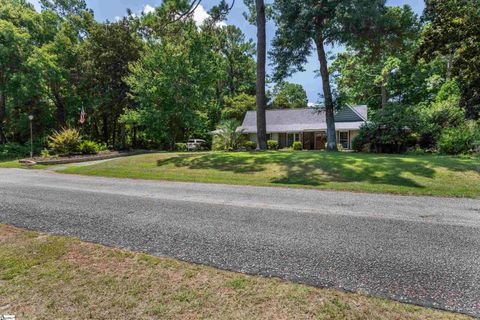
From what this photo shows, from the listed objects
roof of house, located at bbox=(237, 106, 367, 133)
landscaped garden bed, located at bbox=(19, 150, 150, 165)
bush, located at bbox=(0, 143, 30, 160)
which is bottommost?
landscaped garden bed, located at bbox=(19, 150, 150, 165)

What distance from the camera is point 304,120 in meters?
28.9

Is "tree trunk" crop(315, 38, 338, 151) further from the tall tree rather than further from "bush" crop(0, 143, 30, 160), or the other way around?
"bush" crop(0, 143, 30, 160)

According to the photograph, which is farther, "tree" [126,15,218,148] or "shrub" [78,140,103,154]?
"tree" [126,15,218,148]

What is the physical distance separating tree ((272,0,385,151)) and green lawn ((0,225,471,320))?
16172 mm

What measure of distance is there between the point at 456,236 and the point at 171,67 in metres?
20.1

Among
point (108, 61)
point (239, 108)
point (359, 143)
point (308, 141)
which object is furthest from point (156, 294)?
point (239, 108)

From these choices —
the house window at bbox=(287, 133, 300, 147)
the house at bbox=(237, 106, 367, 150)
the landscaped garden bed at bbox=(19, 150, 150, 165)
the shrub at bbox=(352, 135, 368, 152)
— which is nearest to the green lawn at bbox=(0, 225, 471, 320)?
the landscaped garden bed at bbox=(19, 150, 150, 165)

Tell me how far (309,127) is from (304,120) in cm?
199

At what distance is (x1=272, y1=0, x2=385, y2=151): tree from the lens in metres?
14.9

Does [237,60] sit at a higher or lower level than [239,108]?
higher

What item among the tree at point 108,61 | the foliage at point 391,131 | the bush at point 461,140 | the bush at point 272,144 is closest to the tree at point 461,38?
the bush at point 461,140

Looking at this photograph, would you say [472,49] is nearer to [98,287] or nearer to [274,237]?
[274,237]

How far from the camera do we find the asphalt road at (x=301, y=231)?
3.01 metres

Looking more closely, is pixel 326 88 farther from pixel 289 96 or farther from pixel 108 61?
pixel 289 96
